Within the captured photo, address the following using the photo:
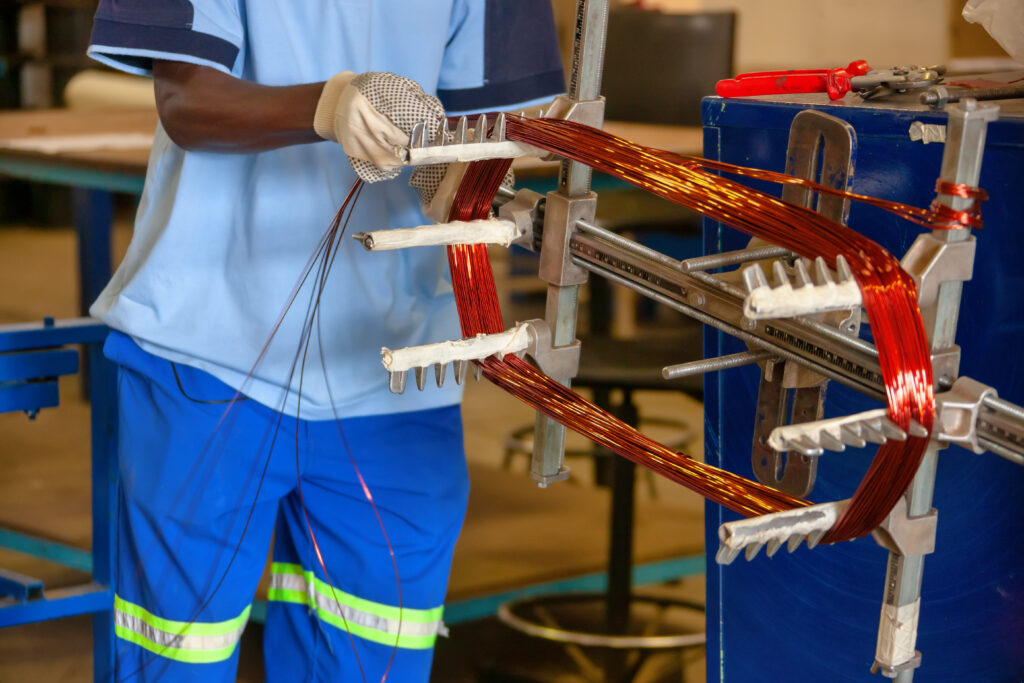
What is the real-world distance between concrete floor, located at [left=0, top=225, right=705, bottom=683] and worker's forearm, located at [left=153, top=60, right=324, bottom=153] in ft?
4.31

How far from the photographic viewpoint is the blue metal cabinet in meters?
0.91

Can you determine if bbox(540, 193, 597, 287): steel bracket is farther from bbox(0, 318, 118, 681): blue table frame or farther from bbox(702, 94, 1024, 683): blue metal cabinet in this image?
bbox(0, 318, 118, 681): blue table frame

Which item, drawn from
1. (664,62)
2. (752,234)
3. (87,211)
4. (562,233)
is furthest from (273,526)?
(664,62)

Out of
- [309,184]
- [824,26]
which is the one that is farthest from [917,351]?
[824,26]

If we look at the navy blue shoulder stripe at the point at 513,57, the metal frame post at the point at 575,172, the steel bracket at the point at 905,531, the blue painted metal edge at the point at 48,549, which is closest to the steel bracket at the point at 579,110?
the metal frame post at the point at 575,172

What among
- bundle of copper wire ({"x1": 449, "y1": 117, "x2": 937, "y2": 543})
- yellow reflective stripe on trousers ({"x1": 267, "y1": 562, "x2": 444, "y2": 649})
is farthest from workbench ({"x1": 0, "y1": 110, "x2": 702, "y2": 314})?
bundle of copper wire ({"x1": 449, "y1": 117, "x2": 937, "y2": 543})

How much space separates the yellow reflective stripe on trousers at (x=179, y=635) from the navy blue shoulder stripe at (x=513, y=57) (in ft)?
2.09

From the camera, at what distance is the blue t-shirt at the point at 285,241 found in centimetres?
117

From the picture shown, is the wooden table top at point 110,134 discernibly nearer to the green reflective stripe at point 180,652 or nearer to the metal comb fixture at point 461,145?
the green reflective stripe at point 180,652

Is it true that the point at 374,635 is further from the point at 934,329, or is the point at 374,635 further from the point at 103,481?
the point at 934,329

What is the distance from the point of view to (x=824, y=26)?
518 cm

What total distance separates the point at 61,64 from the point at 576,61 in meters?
6.22

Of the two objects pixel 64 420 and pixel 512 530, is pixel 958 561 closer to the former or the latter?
pixel 512 530

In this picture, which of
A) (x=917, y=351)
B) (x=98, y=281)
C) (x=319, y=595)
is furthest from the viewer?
(x=98, y=281)
